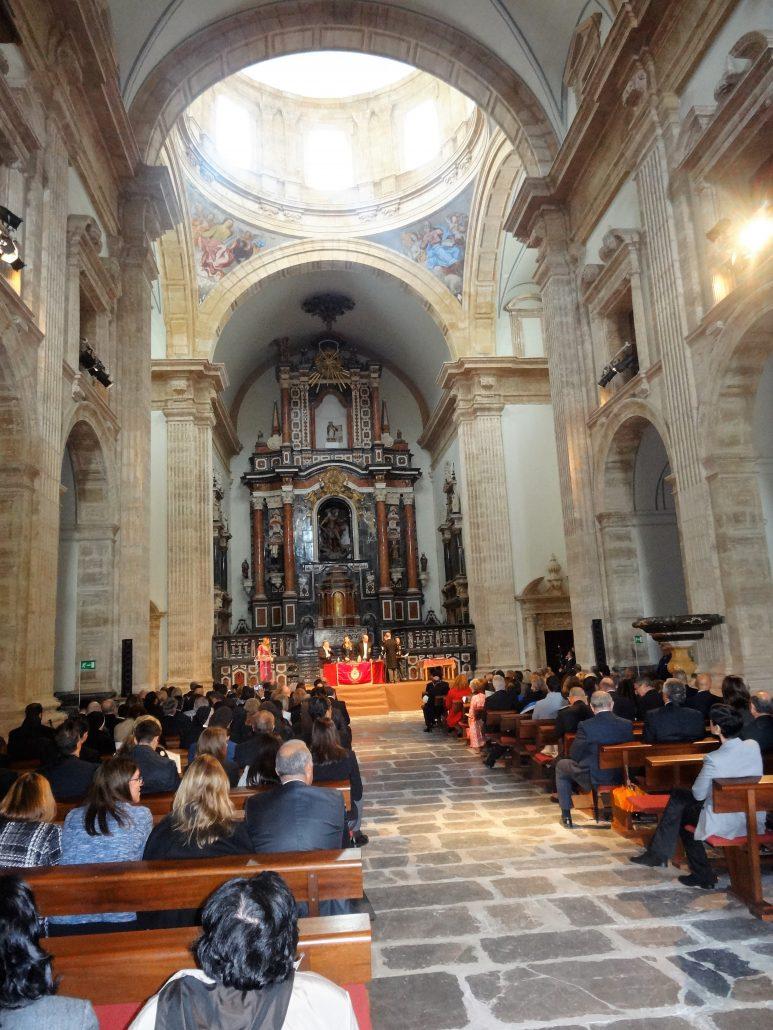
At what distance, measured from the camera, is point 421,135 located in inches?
909

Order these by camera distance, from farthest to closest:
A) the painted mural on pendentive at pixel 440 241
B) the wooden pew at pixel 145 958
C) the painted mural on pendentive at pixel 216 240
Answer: the painted mural on pendentive at pixel 440 241 → the painted mural on pendentive at pixel 216 240 → the wooden pew at pixel 145 958

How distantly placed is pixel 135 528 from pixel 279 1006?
10871 millimetres

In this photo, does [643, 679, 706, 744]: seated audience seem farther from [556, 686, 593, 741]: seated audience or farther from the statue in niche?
the statue in niche

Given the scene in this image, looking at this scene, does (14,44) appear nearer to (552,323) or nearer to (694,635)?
(552,323)

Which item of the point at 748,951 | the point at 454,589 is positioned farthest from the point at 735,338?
the point at 454,589

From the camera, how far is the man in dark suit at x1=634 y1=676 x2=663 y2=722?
7242mm

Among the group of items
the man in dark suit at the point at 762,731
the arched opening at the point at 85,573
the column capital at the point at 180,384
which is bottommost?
the man in dark suit at the point at 762,731

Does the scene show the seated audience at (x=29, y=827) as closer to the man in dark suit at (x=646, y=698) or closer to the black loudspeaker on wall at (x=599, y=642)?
the man in dark suit at (x=646, y=698)

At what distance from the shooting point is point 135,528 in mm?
11891

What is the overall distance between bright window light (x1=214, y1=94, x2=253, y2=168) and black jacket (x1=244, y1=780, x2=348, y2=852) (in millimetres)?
21083

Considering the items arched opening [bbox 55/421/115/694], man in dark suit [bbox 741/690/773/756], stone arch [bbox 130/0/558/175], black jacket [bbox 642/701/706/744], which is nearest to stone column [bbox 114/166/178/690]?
arched opening [bbox 55/421/115/694]

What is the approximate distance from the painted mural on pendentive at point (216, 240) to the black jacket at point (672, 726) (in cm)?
1802

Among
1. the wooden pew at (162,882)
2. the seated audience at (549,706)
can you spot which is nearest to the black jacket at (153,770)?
the wooden pew at (162,882)

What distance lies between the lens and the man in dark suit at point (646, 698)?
23.8 ft
